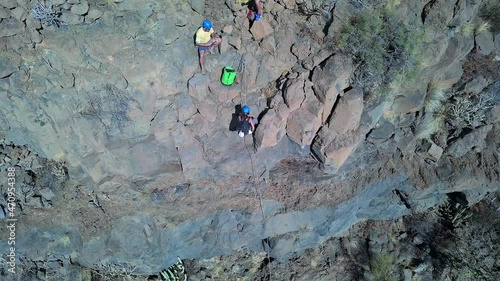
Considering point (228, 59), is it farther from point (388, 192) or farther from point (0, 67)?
point (388, 192)

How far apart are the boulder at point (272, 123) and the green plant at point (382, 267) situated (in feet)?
13.5

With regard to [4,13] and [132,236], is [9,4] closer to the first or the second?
[4,13]

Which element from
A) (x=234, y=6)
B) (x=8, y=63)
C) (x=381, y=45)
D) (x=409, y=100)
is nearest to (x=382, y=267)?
(x=409, y=100)

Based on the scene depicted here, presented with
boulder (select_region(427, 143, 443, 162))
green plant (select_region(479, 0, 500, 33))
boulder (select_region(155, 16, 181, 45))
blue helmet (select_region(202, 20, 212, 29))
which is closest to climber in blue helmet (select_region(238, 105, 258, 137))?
blue helmet (select_region(202, 20, 212, 29))

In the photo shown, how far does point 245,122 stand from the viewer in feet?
25.3

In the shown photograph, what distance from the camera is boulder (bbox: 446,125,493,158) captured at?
888 centimetres

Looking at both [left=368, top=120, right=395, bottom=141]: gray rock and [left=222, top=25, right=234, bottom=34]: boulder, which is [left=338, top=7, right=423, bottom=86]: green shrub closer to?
[left=368, top=120, right=395, bottom=141]: gray rock

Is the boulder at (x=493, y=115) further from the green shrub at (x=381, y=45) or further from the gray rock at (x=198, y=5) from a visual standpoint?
the gray rock at (x=198, y=5)

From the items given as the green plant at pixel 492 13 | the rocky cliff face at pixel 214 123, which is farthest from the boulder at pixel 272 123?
the green plant at pixel 492 13

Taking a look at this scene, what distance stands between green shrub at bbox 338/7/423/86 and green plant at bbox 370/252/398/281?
4.19m

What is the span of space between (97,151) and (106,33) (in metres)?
2.09

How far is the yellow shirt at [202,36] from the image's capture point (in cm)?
757

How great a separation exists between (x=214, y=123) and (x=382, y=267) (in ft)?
16.5

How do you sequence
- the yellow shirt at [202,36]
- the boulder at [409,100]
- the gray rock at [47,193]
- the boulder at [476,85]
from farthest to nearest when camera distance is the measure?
the boulder at [476,85] → the boulder at [409,100] → the gray rock at [47,193] → the yellow shirt at [202,36]
